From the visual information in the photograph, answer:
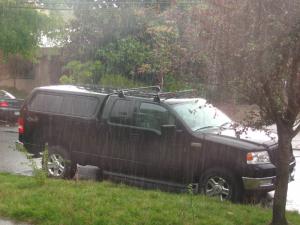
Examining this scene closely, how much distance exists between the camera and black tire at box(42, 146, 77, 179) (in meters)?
10.5

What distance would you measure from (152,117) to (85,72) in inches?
553

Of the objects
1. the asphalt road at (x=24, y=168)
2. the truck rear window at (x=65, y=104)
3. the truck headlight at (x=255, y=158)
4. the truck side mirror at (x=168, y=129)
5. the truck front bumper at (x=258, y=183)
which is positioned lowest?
the asphalt road at (x=24, y=168)

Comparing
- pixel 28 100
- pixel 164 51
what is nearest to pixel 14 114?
pixel 28 100

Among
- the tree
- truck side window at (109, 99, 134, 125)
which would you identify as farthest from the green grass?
truck side window at (109, 99, 134, 125)

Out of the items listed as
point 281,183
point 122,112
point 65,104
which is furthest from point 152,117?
point 281,183

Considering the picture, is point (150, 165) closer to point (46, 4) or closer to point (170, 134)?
point (170, 134)

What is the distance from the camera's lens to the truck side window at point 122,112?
32.4 ft

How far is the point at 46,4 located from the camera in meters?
24.9

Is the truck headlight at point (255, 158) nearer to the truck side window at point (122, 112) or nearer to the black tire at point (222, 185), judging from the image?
the black tire at point (222, 185)

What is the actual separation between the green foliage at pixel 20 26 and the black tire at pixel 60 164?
14539 millimetres

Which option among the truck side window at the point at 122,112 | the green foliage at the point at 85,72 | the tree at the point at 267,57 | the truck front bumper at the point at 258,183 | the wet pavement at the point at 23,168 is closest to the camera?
the tree at the point at 267,57

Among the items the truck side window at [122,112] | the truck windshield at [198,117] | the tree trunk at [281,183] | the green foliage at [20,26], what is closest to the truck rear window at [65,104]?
the truck side window at [122,112]

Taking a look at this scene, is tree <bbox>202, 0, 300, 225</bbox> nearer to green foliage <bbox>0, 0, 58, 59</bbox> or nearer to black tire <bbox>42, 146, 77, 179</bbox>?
black tire <bbox>42, 146, 77, 179</bbox>

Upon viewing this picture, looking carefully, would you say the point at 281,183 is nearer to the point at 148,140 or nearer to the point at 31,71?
the point at 148,140
